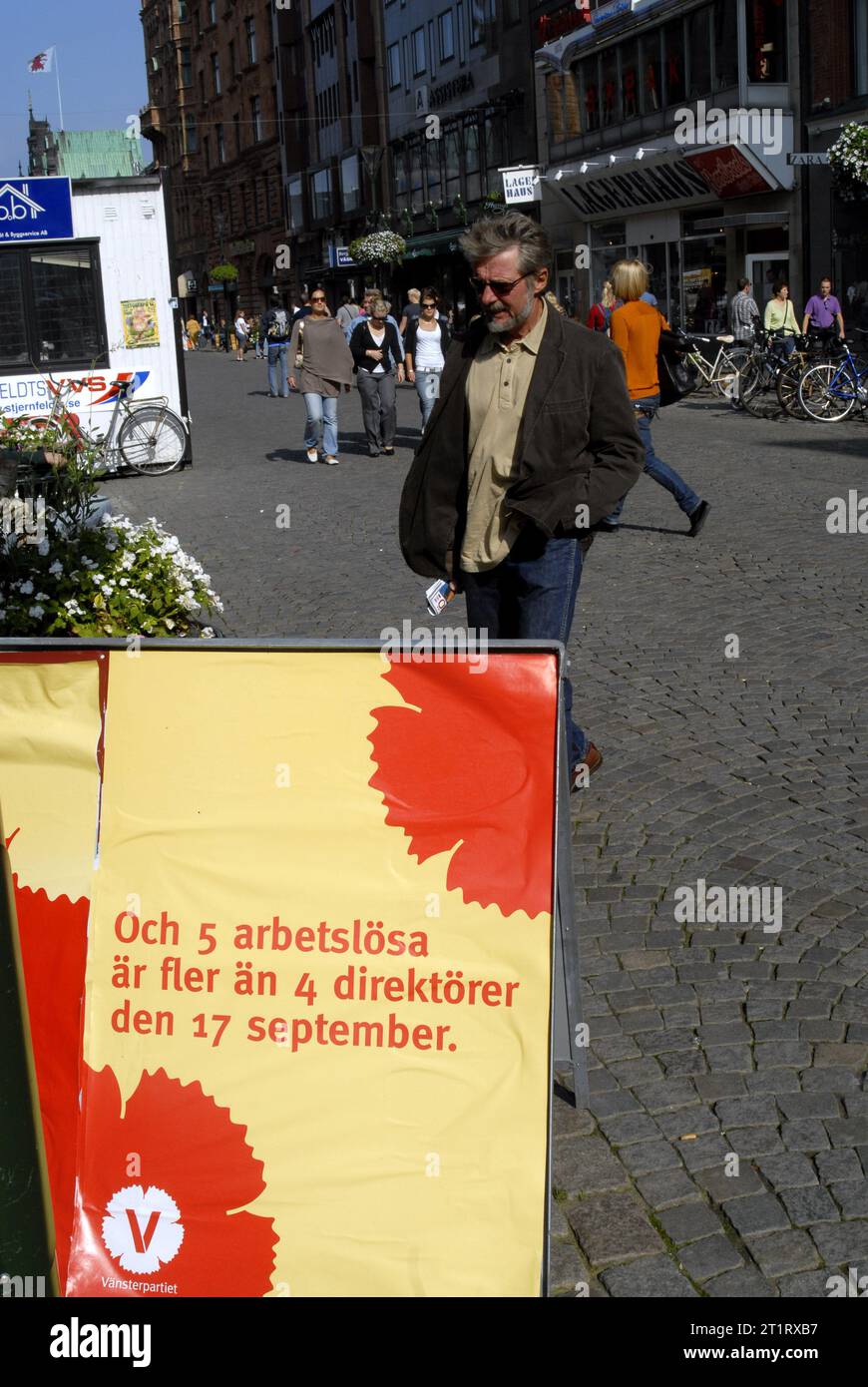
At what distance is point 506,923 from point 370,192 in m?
55.6

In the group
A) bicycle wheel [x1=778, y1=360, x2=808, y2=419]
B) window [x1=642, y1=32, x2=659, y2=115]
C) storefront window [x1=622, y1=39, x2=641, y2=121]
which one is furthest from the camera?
storefront window [x1=622, y1=39, x2=641, y2=121]

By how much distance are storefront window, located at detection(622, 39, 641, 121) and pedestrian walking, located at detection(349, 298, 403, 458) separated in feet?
61.3

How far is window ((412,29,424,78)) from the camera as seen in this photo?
49125 millimetres

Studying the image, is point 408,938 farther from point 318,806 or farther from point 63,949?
point 63,949

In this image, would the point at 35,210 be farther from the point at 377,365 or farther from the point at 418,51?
the point at 418,51

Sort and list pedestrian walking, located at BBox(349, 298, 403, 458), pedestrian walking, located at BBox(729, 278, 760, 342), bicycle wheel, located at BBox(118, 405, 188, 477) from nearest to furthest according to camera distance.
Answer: bicycle wheel, located at BBox(118, 405, 188, 477) → pedestrian walking, located at BBox(349, 298, 403, 458) → pedestrian walking, located at BBox(729, 278, 760, 342)

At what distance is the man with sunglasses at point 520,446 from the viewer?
4234 mm

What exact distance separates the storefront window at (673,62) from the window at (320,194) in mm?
32049

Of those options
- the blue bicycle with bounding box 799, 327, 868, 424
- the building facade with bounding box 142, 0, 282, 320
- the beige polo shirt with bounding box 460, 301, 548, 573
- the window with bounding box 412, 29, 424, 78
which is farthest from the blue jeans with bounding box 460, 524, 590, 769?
the building facade with bounding box 142, 0, 282, 320

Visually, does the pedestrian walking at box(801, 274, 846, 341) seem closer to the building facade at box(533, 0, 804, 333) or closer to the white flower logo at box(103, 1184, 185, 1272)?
the building facade at box(533, 0, 804, 333)

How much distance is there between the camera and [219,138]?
269 ft

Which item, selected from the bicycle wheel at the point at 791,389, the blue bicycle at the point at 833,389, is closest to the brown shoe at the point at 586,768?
the blue bicycle at the point at 833,389

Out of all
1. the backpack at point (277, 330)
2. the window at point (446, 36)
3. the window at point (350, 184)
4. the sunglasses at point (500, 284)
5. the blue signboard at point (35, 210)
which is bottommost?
the sunglasses at point (500, 284)

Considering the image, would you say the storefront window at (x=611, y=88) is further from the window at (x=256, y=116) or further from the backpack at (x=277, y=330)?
the window at (x=256, y=116)
